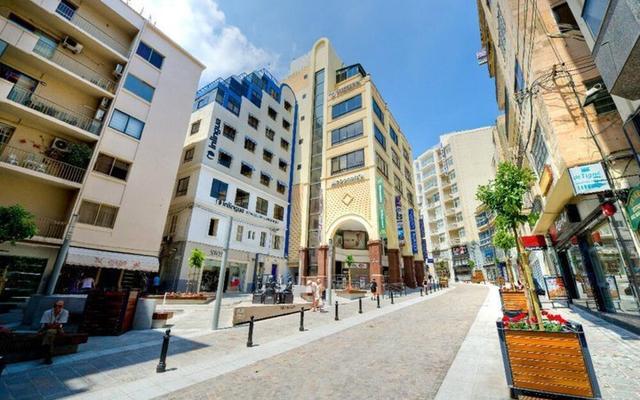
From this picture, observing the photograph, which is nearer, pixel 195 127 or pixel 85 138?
pixel 85 138

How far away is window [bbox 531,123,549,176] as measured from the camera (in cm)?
1060

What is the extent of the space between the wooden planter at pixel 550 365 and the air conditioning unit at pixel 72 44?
25544 mm

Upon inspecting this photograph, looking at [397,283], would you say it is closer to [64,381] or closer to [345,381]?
[345,381]

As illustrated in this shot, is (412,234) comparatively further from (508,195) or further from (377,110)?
(508,195)

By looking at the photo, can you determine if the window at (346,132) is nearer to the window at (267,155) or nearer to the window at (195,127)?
the window at (267,155)

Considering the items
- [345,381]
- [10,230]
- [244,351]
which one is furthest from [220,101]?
[345,381]

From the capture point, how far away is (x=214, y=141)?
77.8 feet

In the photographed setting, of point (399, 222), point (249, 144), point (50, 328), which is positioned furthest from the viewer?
point (399, 222)

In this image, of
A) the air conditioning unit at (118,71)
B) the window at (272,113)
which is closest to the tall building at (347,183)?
the window at (272,113)

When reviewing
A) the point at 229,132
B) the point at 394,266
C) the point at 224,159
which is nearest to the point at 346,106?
the point at 229,132

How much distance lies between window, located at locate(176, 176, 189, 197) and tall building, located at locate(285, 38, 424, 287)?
13.3m

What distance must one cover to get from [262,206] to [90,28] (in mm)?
18536

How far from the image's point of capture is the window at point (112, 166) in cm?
1659

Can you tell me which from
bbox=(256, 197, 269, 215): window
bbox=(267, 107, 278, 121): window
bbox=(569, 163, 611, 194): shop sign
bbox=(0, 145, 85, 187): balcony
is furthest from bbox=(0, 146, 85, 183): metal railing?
bbox=(569, 163, 611, 194): shop sign
